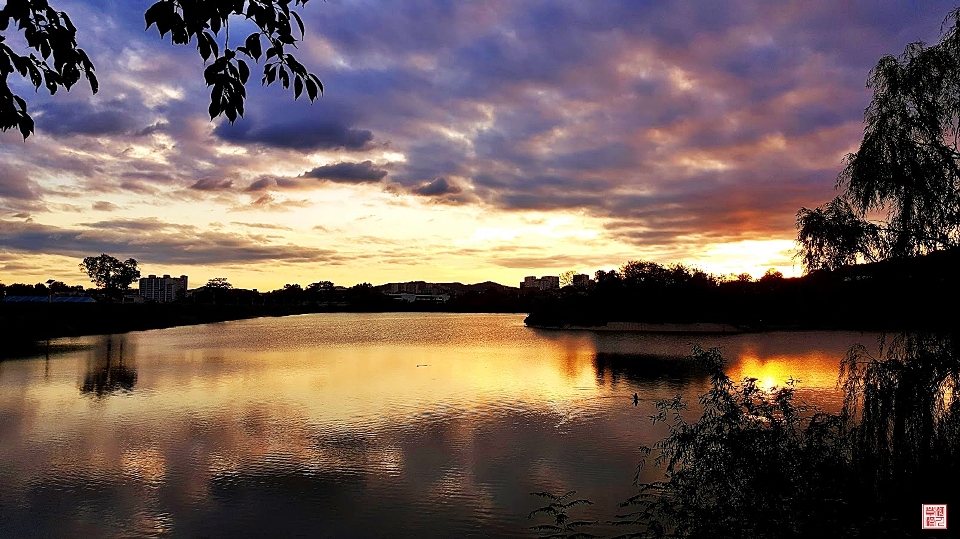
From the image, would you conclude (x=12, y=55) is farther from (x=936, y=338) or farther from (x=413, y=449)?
(x=413, y=449)

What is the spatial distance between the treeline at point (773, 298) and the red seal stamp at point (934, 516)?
2997 millimetres

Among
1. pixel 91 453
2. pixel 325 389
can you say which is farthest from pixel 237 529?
pixel 325 389

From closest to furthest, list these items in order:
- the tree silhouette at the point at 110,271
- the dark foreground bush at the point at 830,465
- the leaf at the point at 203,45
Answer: the leaf at the point at 203,45 < the dark foreground bush at the point at 830,465 < the tree silhouette at the point at 110,271

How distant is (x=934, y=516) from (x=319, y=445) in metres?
14.6

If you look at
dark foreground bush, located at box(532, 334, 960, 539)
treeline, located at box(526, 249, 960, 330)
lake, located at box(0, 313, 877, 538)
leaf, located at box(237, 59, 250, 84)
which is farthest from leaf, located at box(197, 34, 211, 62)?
treeline, located at box(526, 249, 960, 330)

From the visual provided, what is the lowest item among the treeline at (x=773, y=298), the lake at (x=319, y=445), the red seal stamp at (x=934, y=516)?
the lake at (x=319, y=445)

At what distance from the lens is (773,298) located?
319 ft

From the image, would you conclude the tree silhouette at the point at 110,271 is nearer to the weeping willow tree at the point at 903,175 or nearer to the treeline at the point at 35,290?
the treeline at the point at 35,290

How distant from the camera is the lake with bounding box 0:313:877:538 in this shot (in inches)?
481

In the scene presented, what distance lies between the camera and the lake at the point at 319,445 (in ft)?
40.1

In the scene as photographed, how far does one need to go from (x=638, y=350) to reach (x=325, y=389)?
110ft

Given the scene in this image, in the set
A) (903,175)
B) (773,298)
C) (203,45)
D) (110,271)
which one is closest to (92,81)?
(203,45)

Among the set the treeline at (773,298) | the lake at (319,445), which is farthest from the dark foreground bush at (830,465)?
the lake at (319,445)

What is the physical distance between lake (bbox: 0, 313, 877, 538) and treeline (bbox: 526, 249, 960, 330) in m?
5.80
